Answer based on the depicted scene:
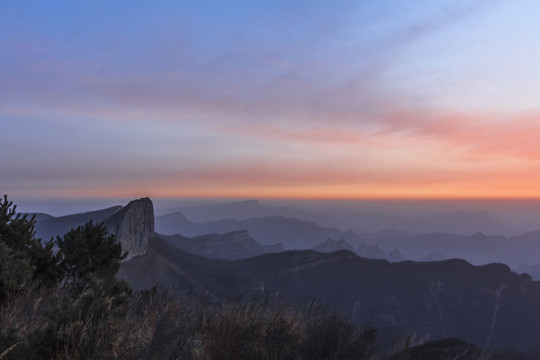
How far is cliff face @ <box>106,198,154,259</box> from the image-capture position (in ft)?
441

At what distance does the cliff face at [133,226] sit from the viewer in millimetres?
134375

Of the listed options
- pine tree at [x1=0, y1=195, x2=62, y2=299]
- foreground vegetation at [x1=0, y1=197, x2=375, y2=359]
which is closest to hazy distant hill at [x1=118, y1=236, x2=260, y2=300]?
pine tree at [x1=0, y1=195, x2=62, y2=299]

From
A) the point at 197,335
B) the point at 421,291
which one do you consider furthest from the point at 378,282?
the point at 197,335

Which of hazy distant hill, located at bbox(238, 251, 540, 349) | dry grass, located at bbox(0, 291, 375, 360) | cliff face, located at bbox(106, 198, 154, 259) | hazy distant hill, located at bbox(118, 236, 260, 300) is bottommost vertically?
hazy distant hill, located at bbox(238, 251, 540, 349)

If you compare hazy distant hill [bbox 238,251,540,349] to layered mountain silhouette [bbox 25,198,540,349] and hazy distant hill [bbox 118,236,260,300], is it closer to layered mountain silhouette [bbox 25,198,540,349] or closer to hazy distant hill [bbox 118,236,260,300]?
layered mountain silhouette [bbox 25,198,540,349]

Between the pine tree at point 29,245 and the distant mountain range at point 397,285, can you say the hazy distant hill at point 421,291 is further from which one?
the pine tree at point 29,245

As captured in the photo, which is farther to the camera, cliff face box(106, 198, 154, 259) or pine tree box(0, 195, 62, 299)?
cliff face box(106, 198, 154, 259)

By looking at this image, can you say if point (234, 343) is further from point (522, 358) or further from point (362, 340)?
point (522, 358)

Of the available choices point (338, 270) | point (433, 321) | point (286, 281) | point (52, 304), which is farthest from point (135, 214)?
point (52, 304)

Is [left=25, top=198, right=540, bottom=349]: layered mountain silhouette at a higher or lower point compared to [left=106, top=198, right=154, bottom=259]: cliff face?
lower

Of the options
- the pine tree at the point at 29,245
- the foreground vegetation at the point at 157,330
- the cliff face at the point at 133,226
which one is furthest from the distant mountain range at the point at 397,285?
the foreground vegetation at the point at 157,330

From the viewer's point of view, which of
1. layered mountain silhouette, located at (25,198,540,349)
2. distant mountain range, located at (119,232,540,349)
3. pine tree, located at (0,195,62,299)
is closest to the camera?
pine tree, located at (0,195,62,299)

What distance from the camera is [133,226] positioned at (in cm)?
14238

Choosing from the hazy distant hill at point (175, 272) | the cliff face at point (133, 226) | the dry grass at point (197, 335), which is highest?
the dry grass at point (197, 335)
